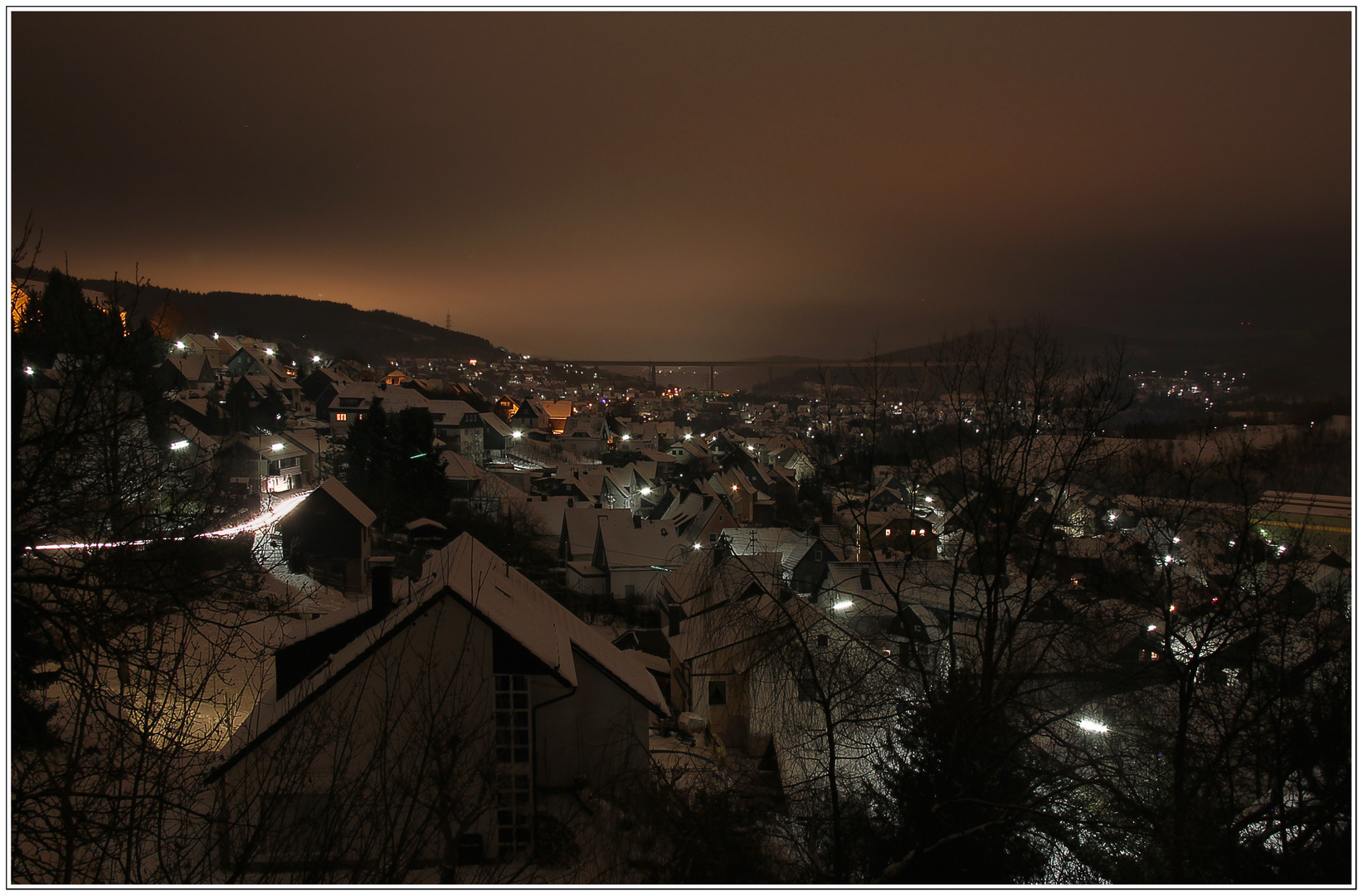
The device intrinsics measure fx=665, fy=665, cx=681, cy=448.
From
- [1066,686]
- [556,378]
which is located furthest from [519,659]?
[556,378]

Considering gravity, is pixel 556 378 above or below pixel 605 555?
above

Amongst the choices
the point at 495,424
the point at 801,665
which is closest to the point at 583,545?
the point at 495,424

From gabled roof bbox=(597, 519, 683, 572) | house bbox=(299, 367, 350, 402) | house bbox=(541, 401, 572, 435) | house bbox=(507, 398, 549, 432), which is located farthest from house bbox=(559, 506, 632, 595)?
house bbox=(541, 401, 572, 435)

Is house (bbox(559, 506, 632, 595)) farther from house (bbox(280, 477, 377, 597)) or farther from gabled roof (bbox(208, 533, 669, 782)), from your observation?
gabled roof (bbox(208, 533, 669, 782))

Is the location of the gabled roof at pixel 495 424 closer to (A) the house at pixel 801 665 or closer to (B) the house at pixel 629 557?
(B) the house at pixel 629 557

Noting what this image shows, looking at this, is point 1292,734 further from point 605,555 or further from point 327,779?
point 605,555

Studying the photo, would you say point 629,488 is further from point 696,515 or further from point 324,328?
point 324,328
